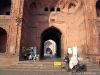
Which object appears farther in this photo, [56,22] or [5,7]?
[56,22]

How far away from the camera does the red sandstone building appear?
12117mm

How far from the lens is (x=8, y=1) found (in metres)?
15.7

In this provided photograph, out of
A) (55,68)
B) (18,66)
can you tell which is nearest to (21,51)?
(18,66)

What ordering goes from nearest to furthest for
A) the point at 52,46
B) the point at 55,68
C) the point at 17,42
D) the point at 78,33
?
1. the point at 55,68
2. the point at 17,42
3. the point at 78,33
4. the point at 52,46

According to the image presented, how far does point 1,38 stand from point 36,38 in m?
4.52

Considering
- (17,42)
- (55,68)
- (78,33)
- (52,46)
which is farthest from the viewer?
(52,46)

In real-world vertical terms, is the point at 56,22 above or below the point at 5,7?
below

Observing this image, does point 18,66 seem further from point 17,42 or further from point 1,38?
point 1,38

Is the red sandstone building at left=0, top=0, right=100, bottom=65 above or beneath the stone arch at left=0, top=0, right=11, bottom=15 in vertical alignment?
beneath

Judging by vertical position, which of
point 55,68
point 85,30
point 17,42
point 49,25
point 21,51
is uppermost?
point 49,25

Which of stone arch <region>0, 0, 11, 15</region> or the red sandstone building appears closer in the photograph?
the red sandstone building

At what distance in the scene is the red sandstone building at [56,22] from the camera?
12117 millimetres

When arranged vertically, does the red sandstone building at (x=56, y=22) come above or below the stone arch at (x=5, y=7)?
below

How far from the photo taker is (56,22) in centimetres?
1605
